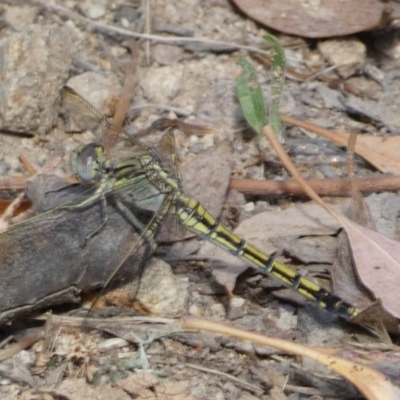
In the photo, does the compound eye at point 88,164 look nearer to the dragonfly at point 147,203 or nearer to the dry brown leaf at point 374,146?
the dragonfly at point 147,203

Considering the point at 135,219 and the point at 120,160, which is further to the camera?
the point at 120,160

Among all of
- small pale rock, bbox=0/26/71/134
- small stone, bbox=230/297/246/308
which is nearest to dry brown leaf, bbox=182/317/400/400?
small stone, bbox=230/297/246/308

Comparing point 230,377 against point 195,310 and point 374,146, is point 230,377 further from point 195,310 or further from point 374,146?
point 374,146

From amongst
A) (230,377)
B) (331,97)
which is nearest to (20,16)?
(331,97)

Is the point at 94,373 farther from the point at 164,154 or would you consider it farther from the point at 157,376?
the point at 164,154

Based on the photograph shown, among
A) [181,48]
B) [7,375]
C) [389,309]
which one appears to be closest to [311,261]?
[389,309]

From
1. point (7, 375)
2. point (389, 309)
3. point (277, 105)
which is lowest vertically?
point (7, 375)

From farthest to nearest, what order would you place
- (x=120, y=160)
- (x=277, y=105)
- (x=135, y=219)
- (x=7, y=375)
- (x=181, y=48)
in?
(x=181, y=48), (x=277, y=105), (x=120, y=160), (x=135, y=219), (x=7, y=375)
